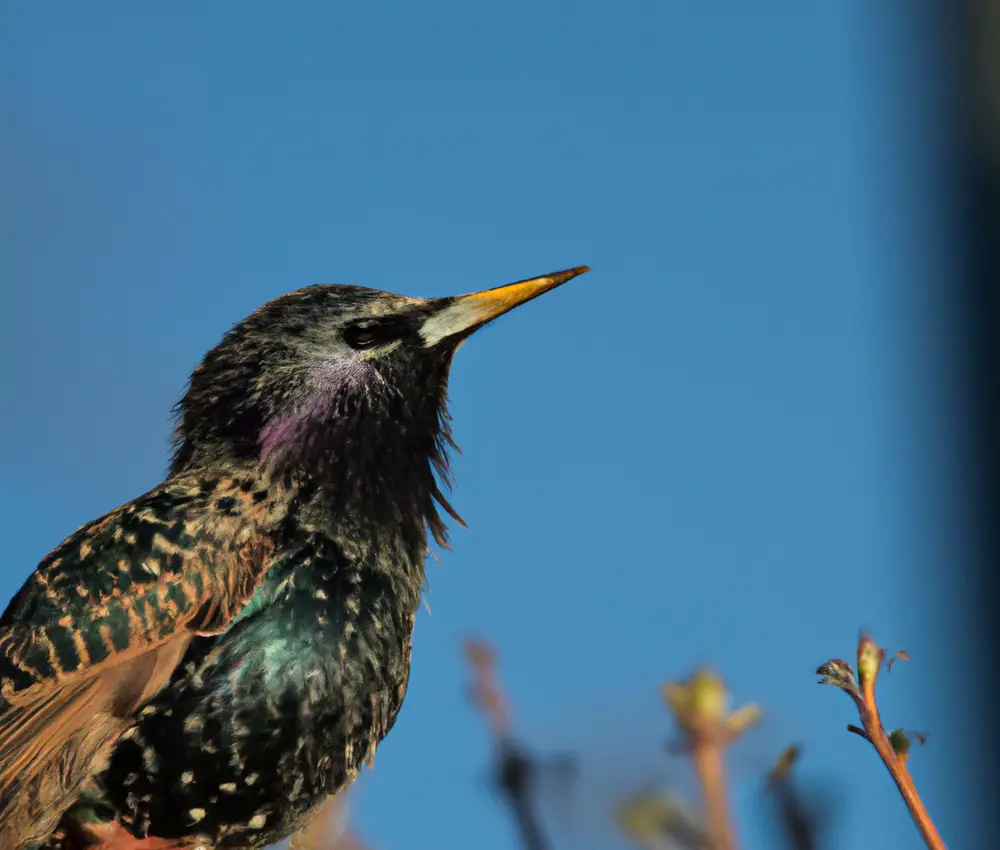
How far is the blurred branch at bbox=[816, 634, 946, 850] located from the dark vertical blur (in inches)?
2.3

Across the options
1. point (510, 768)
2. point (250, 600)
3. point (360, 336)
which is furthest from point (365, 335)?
point (510, 768)

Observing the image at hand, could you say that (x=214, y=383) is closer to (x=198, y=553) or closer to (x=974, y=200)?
(x=198, y=553)

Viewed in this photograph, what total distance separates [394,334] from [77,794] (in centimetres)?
177

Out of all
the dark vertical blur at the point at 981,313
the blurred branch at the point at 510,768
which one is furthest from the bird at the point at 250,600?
the dark vertical blur at the point at 981,313

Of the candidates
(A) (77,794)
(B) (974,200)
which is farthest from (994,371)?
(A) (77,794)

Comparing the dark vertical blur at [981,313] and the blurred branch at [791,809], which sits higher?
the dark vertical blur at [981,313]

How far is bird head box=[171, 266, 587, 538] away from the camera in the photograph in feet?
13.2

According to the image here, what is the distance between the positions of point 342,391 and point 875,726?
2.95 meters

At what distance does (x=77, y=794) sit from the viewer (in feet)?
11.2

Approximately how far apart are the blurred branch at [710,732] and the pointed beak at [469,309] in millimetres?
2378

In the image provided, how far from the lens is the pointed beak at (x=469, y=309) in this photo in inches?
161

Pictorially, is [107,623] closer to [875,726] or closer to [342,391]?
[342,391]

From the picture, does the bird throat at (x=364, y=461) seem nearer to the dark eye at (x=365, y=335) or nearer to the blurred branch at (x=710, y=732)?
the dark eye at (x=365, y=335)

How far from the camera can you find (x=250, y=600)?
3613 millimetres
